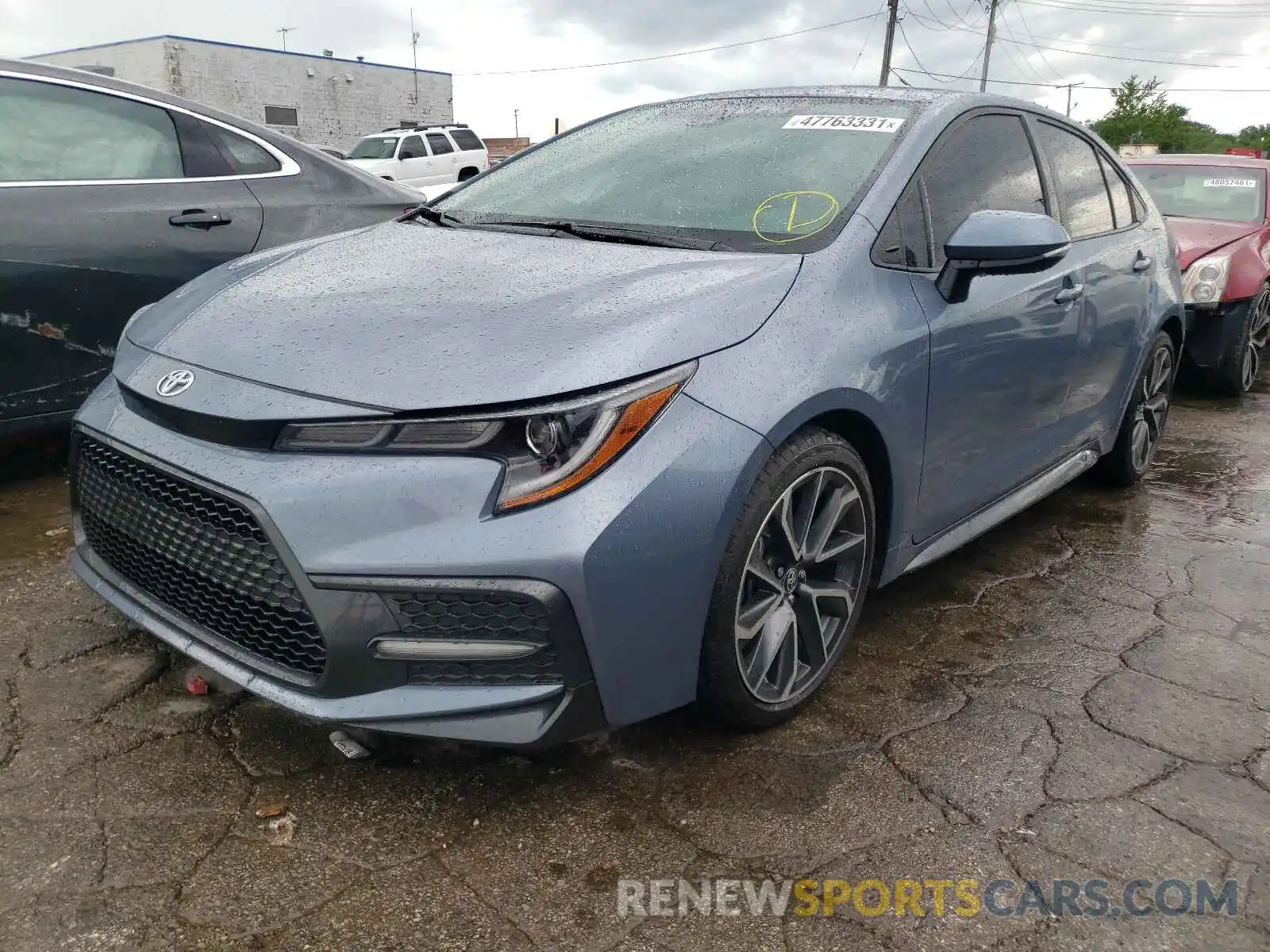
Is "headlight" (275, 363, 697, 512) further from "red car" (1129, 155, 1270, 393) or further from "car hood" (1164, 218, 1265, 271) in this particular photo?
"car hood" (1164, 218, 1265, 271)

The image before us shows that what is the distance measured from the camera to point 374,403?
6.10 feet

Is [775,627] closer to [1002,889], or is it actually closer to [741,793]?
[741,793]

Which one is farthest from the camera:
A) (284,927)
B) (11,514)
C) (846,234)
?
(11,514)

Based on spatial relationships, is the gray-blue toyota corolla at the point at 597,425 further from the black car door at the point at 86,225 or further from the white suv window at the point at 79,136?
the white suv window at the point at 79,136

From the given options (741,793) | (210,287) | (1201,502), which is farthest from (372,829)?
(1201,502)

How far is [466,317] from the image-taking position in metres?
2.08

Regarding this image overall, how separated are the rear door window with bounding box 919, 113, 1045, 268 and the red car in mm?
3220

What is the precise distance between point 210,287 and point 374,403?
0.94m

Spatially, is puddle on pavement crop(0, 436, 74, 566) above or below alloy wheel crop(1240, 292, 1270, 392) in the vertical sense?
below

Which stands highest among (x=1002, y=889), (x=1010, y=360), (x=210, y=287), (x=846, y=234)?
(x=846, y=234)

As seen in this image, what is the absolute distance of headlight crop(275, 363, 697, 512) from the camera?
181 cm

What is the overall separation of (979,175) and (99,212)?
2898mm

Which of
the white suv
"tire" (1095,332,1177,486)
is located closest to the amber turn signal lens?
"tire" (1095,332,1177,486)

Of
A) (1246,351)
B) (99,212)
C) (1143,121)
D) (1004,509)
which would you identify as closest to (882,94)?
(1004,509)
